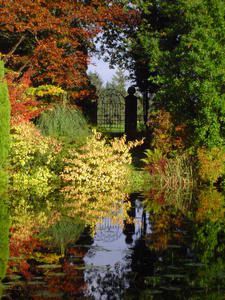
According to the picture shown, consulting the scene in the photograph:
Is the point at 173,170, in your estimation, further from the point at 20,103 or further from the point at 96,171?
the point at 20,103

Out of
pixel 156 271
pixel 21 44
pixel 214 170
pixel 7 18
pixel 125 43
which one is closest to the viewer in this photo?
pixel 156 271

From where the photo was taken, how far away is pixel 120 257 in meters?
7.87

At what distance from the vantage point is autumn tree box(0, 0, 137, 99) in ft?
61.2

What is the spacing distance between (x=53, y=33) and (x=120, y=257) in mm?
13472

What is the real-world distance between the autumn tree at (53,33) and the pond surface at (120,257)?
8500 millimetres

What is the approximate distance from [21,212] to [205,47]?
756cm

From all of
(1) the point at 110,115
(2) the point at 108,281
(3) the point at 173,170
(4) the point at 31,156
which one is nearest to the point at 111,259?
(2) the point at 108,281

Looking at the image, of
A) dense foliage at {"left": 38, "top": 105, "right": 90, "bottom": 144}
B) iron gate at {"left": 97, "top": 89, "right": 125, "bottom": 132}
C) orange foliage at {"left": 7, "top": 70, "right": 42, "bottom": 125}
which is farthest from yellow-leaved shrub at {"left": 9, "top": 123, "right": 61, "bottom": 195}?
iron gate at {"left": 97, "top": 89, "right": 125, "bottom": 132}

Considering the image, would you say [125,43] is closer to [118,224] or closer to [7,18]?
[7,18]

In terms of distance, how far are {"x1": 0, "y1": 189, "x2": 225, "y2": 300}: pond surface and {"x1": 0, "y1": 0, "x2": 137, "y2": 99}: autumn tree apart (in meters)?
8.50

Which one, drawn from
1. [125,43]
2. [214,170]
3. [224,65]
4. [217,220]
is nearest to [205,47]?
[224,65]

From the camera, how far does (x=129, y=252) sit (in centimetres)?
817

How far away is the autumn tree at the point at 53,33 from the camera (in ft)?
61.2

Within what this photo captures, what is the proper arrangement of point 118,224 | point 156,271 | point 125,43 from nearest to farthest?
point 156,271, point 118,224, point 125,43
